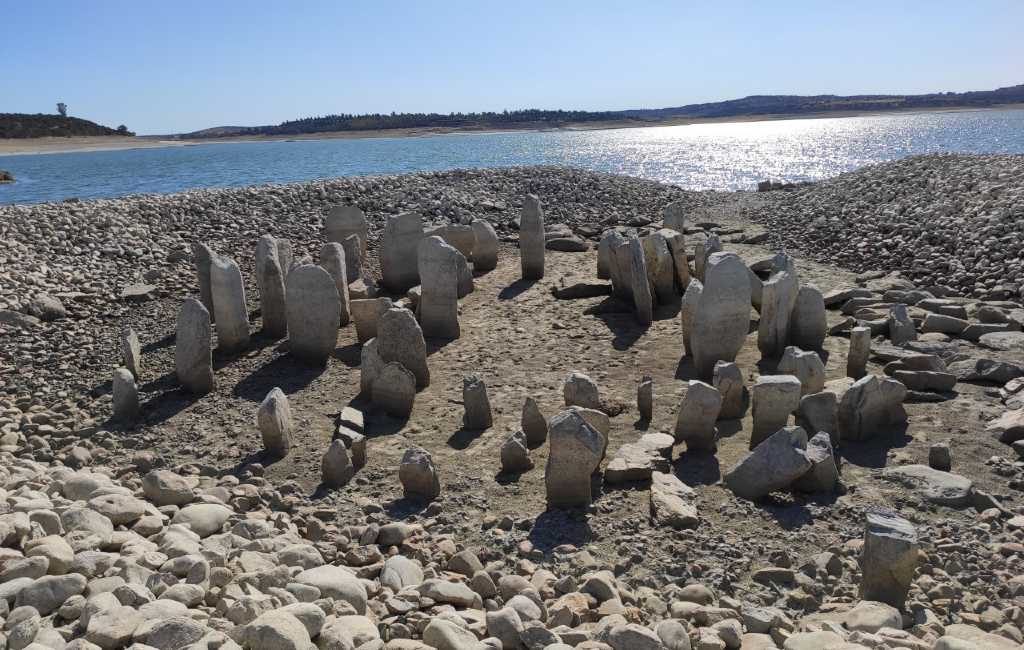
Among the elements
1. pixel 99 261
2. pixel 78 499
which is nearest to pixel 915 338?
pixel 78 499

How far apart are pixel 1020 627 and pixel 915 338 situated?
5458 mm

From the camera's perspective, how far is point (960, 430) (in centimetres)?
656

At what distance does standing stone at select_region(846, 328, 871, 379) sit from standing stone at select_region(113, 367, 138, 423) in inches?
277

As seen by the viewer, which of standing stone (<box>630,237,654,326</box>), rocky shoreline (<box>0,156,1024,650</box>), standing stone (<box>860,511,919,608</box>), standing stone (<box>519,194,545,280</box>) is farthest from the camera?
standing stone (<box>519,194,545,280</box>)

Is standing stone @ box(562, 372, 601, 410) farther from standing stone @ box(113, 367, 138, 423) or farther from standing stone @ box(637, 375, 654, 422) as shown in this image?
standing stone @ box(113, 367, 138, 423)

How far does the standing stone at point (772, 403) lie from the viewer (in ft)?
20.8

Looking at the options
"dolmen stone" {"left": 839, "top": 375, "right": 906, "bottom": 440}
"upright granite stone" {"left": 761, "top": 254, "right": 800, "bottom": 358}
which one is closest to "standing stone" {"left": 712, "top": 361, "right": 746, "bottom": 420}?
"dolmen stone" {"left": 839, "top": 375, "right": 906, "bottom": 440}

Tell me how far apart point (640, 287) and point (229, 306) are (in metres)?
4.99

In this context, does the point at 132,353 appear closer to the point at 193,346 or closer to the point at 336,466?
the point at 193,346

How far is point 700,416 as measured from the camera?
6.39m

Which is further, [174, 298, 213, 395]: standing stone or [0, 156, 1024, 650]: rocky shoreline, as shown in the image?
[174, 298, 213, 395]: standing stone

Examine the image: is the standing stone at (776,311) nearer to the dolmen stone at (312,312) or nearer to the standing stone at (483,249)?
the dolmen stone at (312,312)

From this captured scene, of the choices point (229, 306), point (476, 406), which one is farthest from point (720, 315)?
point (229, 306)

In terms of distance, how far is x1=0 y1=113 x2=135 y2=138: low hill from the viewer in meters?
73.7
